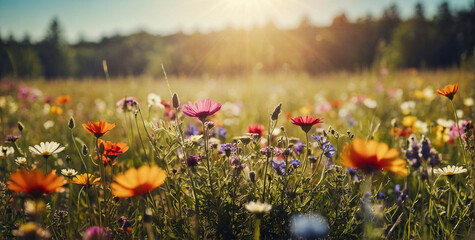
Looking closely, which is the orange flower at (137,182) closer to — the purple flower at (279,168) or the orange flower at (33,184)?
the orange flower at (33,184)

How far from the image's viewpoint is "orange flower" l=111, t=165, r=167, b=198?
781 mm

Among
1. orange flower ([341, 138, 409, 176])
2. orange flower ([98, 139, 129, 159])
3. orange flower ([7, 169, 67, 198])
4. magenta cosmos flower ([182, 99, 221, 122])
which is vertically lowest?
orange flower ([98, 139, 129, 159])

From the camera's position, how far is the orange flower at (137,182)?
78 centimetres

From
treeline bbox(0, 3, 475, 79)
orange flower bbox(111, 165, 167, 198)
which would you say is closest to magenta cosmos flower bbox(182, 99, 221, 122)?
orange flower bbox(111, 165, 167, 198)

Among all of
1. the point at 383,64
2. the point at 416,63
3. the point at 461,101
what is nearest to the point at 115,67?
the point at 416,63

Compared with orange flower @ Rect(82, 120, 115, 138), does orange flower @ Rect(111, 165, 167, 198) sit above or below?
below

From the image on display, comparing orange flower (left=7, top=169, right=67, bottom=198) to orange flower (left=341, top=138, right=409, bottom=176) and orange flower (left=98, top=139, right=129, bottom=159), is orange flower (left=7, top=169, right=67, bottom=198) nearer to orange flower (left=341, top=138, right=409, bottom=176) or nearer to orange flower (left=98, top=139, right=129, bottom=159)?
orange flower (left=98, top=139, right=129, bottom=159)

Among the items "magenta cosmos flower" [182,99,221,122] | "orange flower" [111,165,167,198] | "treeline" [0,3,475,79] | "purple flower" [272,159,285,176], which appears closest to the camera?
"orange flower" [111,165,167,198]

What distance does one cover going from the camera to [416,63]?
24484 millimetres

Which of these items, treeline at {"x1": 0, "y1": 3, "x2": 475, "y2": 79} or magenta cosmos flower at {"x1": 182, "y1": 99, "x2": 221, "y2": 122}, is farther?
treeline at {"x1": 0, "y1": 3, "x2": 475, "y2": 79}

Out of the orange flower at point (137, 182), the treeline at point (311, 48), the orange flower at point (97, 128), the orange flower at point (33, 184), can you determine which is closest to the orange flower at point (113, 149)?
the orange flower at point (97, 128)

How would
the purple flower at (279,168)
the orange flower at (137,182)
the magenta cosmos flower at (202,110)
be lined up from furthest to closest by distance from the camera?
the purple flower at (279,168) → the magenta cosmos flower at (202,110) → the orange flower at (137,182)

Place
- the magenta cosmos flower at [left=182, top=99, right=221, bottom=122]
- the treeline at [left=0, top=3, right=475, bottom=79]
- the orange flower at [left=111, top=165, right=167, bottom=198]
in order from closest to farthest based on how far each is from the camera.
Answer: the orange flower at [left=111, top=165, right=167, bottom=198], the magenta cosmos flower at [left=182, top=99, right=221, bottom=122], the treeline at [left=0, top=3, right=475, bottom=79]

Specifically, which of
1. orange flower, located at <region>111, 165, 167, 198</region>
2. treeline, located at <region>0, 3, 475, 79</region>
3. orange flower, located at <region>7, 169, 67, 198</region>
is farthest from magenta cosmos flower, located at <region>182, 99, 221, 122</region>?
treeline, located at <region>0, 3, 475, 79</region>
